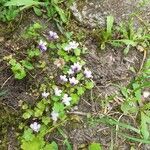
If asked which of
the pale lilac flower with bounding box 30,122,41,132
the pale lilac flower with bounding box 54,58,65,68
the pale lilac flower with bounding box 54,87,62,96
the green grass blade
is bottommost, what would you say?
the pale lilac flower with bounding box 30,122,41,132

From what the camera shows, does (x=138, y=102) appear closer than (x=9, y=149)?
No

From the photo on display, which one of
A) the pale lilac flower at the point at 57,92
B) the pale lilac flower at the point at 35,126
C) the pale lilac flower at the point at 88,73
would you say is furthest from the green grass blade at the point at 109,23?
the pale lilac flower at the point at 35,126

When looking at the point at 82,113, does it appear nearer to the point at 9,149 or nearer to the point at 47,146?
the point at 47,146

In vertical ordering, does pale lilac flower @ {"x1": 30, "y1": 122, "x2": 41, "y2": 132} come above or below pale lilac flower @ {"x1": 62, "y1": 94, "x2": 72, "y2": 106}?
below

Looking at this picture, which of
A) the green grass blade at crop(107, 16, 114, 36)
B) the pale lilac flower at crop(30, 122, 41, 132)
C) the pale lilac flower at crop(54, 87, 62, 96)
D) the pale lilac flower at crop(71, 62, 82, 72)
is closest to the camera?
the pale lilac flower at crop(30, 122, 41, 132)

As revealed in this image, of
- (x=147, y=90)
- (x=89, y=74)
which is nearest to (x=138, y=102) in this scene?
(x=147, y=90)

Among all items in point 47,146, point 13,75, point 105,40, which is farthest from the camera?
point 105,40

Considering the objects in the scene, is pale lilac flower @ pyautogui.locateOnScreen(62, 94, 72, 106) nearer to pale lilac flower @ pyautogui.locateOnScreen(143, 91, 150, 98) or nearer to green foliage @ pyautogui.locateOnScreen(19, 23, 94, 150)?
green foliage @ pyautogui.locateOnScreen(19, 23, 94, 150)

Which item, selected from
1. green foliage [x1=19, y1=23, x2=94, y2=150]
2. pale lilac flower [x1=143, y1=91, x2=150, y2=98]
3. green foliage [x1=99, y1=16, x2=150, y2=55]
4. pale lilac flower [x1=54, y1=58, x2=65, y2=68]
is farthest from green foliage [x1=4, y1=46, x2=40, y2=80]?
pale lilac flower [x1=143, y1=91, x2=150, y2=98]

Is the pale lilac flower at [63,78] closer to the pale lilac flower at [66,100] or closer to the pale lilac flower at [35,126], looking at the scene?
the pale lilac flower at [66,100]
